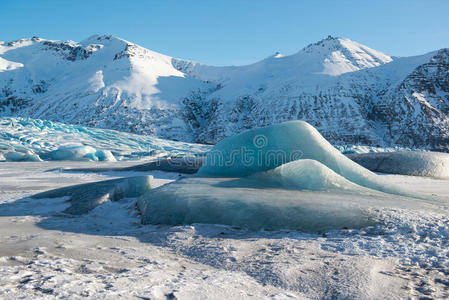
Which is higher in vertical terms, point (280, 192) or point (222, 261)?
point (280, 192)

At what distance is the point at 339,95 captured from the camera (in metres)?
33.4

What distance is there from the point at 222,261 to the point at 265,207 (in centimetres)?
78

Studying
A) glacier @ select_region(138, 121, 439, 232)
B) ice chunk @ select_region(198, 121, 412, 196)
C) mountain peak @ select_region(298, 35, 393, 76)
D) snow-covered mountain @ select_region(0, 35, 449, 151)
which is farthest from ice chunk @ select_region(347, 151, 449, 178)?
mountain peak @ select_region(298, 35, 393, 76)

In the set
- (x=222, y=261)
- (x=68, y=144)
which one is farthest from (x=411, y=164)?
(x=68, y=144)

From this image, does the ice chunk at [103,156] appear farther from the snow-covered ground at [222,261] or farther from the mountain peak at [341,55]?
the mountain peak at [341,55]

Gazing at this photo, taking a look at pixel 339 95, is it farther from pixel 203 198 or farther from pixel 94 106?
pixel 203 198

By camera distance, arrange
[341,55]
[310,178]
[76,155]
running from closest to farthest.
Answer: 1. [310,178]
2. [76,155]
3. [341,55]

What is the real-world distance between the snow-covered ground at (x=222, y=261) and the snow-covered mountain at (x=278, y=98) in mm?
28853

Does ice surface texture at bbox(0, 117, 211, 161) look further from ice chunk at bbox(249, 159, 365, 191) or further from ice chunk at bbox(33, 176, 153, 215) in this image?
ice chunk at bbox(249, 159, 365, 191)

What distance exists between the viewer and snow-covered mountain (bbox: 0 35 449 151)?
2978 centimetres

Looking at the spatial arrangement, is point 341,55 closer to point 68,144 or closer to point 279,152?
point 68,144

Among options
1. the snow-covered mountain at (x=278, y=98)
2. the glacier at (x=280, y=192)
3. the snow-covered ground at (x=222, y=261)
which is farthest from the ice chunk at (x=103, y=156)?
the snow-covered mountain at (x=278, y=98)

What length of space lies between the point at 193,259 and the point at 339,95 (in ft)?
113

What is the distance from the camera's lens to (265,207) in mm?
2340
